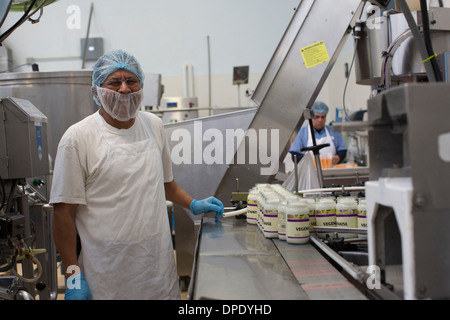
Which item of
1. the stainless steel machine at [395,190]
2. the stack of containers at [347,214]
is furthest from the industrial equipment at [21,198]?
the stack of containers at [347,214]

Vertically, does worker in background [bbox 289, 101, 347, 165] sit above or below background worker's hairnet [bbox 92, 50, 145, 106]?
below

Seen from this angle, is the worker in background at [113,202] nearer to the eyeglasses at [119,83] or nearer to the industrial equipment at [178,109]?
the eyeglasses at [119,83]

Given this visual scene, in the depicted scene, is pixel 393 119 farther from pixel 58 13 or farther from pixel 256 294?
pixel 58 13

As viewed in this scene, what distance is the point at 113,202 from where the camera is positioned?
4.69ft

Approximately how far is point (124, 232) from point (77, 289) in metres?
0.23

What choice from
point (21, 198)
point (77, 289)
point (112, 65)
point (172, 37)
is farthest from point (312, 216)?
point (172, 37)

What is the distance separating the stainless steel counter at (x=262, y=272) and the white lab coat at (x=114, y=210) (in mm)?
219

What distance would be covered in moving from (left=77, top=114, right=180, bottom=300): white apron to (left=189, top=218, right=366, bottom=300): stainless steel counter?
215 millimetres

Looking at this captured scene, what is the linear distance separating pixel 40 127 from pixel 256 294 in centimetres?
182

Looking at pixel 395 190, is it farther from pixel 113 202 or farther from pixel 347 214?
pixel 113 202

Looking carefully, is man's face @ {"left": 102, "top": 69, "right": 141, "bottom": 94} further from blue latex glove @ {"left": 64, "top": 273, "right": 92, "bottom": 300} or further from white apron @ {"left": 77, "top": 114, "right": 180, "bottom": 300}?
blue latex glove @ {"left": 64, "top": 273, "right": 92, "bottom": 300}

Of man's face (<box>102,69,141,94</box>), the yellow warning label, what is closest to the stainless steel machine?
the yellow warning label

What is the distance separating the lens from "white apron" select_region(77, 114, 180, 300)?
1.41 m

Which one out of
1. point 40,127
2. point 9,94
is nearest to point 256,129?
point 40,127
